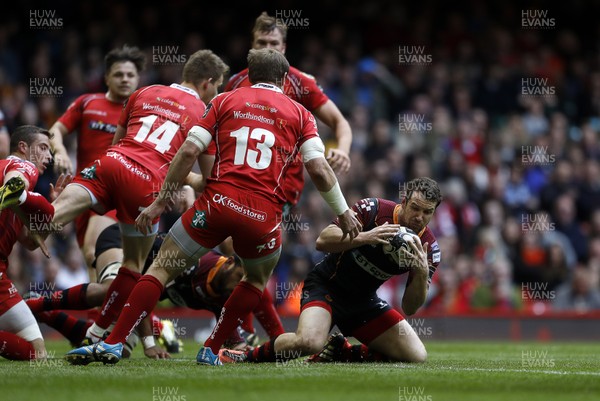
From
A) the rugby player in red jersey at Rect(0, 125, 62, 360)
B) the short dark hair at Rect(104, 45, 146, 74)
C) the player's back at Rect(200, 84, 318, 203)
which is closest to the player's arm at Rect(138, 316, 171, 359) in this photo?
the rugby player in red jersey at Rect(0, 125, 62, 360)

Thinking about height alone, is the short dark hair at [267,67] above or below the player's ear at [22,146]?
above

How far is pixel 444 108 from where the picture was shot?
680 inches

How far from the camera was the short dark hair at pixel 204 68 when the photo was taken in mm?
7805

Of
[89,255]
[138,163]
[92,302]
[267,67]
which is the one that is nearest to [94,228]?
[89,255]

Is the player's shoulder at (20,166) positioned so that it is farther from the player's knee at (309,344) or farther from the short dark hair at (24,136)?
the player's knee at (309,344)

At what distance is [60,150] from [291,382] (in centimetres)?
405

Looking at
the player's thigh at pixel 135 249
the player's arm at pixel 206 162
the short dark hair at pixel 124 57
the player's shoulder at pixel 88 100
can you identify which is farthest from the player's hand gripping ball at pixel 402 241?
the player's shoulder at pixel 88 100

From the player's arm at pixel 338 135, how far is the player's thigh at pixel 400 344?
142cm

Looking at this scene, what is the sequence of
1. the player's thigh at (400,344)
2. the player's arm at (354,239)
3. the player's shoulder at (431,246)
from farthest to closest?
the player's thigh at (400,344) < the player's shoulder at (431,246) < the player's arm at (354,239)

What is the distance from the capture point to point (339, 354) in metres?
7.80

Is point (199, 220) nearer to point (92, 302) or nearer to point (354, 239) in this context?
point (354, 239)

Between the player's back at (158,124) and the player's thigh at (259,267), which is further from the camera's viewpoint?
the player's back at (158,124)

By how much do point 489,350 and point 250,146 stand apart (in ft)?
16.2

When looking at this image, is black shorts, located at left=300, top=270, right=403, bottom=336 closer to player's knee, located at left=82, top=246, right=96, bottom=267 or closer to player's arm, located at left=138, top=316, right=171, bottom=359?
player's arm, located at left=138, top=316, right=171, bottom=359
